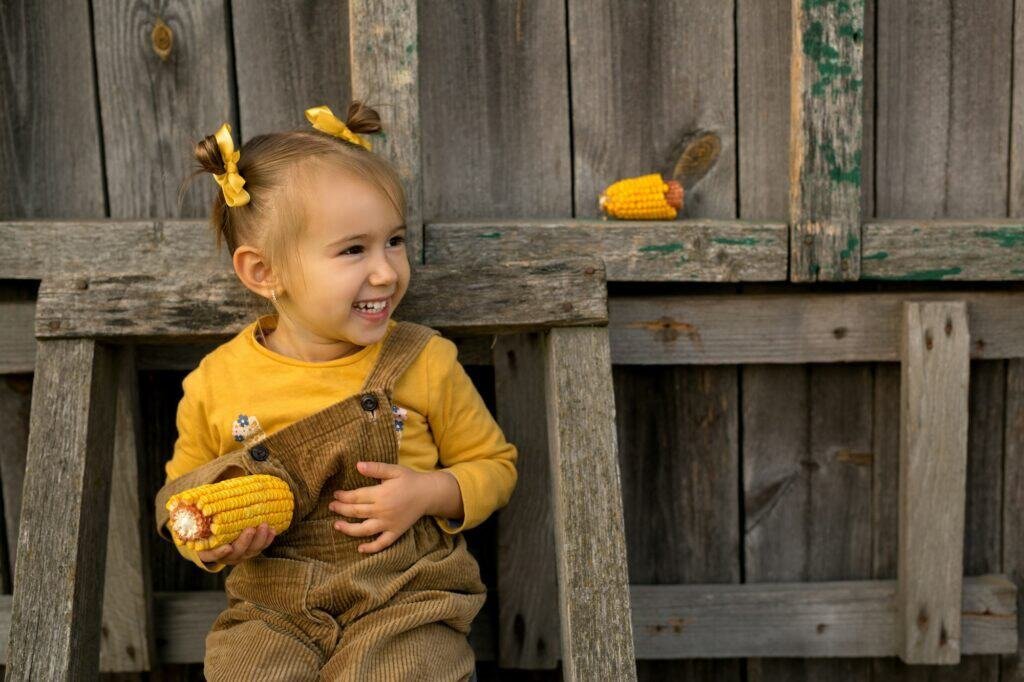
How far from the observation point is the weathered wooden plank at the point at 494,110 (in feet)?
7.34

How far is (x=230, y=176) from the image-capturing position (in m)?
1.74

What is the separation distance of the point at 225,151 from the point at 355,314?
1.12 ft

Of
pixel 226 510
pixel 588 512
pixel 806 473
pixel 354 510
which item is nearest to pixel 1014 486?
pixel 806 473

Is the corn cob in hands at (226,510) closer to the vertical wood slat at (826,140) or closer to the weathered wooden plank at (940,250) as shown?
the vertical wood slat at (826,140)

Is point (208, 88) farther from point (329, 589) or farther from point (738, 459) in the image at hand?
point (738, 459)

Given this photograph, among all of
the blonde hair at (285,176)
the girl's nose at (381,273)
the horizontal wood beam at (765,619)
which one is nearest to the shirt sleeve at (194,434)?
the blonde hair at (285,176)

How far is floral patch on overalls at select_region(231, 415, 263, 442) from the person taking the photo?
1.80 metres

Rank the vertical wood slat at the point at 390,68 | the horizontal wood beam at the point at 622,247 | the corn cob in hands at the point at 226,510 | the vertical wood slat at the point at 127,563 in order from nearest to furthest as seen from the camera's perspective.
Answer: the corn cob in hands at the point at 226,510
the vertical wood slat at the point at 390,68
the horizontal wood beam at the point at 622,247
the vertical wood slat at the point at 127,563

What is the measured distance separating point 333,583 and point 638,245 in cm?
93

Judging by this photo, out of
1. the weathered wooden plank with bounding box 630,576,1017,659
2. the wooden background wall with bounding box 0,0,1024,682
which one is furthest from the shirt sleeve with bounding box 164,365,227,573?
the weathered wooden plank with bounding box 630,576,1017,659

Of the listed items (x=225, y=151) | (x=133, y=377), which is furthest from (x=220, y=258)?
(x=225, y=151)

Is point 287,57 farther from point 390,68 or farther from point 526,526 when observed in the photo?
point 526,526

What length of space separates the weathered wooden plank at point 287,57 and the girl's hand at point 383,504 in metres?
0.86

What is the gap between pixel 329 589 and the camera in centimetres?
172
